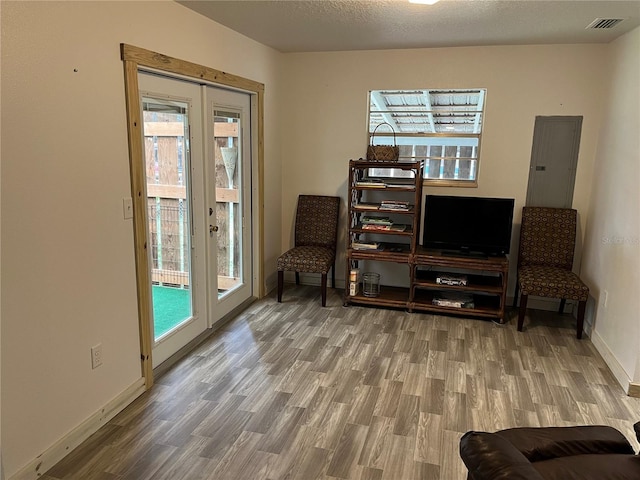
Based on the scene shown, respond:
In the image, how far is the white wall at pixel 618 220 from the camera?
122 inches

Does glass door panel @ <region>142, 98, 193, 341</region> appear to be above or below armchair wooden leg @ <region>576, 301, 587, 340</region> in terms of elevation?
above

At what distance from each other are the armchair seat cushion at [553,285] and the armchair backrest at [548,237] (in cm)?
26

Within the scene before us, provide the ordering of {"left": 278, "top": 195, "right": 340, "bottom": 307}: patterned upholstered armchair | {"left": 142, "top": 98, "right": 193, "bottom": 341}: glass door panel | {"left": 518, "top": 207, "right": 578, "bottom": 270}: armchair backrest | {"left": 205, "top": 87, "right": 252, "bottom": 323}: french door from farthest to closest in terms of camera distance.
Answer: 1. {"left": 278, "top": 195, "right": 340, "bottom": 307}: patterned upholstered armchair
2. {"left": 518, "top": 207, "right": 578, "bottom": 270}: armchair backrest
3. {"left": 205, "top": 87, "right": 252, "bottom": 323}: french door
4. {"left": 142, "top": 98, "right": 193, "bottom": 341}: glass door panel

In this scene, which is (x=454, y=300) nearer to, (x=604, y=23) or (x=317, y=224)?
(x=317, y=224)

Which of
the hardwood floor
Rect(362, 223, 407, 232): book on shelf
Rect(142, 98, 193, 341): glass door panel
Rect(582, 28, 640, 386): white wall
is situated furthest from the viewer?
Rect(362, 223, 407, 232): book on shelf

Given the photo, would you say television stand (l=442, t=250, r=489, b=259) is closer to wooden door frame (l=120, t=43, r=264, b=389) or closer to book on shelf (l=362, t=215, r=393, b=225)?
book on shelf (l=362, t=215, r=393, b=225)

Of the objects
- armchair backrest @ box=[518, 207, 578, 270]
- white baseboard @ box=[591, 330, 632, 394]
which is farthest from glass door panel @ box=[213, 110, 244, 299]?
white baseboard @ box=[591, 330, 632, 394]

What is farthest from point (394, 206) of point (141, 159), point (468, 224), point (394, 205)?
point (141, 159)

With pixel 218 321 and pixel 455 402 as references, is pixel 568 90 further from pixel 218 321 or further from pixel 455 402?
pixel 218 321

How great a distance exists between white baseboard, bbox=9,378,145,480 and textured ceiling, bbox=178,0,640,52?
2.47 meters

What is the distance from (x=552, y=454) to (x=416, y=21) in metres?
2.96

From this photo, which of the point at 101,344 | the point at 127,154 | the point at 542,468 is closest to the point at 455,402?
the point at 542,468

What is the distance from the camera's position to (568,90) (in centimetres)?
416

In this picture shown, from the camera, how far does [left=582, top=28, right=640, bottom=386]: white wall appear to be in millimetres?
3094
